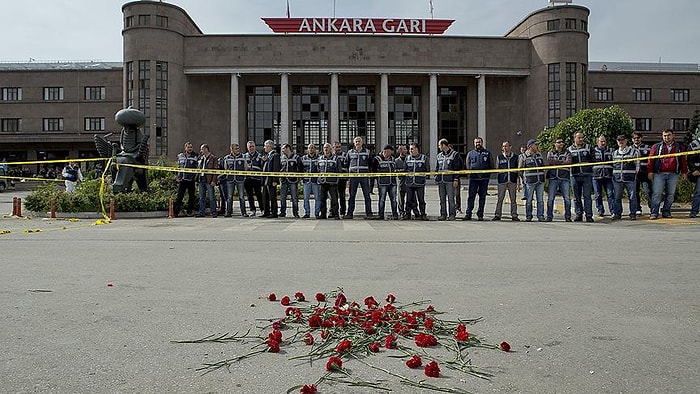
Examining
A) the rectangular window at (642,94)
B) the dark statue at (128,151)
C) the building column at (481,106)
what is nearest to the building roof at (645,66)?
the rectangular window at (642,94)

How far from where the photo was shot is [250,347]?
4094 millimetres

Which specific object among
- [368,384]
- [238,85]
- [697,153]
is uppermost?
[238,85]

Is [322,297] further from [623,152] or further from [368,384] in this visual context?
[623,152]

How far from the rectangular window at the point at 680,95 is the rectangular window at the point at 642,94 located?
2.96 meters

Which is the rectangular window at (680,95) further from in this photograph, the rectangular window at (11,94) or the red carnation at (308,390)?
the red carnation at (308,390)

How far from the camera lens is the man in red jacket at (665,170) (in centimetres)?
1408

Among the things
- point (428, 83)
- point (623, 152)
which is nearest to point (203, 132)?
point (428, 83)

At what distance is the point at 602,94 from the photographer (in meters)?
69.8

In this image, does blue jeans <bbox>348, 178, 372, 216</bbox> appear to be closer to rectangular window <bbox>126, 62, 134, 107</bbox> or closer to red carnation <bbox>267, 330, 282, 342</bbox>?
red carnation <bbox>267, 330, 282, 342</bbox>

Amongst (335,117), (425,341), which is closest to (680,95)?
(335,117)

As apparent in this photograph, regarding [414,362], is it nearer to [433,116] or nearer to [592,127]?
[592,127]

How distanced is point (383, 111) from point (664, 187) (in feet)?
163

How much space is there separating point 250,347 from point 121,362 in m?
0.83

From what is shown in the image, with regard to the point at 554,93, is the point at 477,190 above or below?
below
